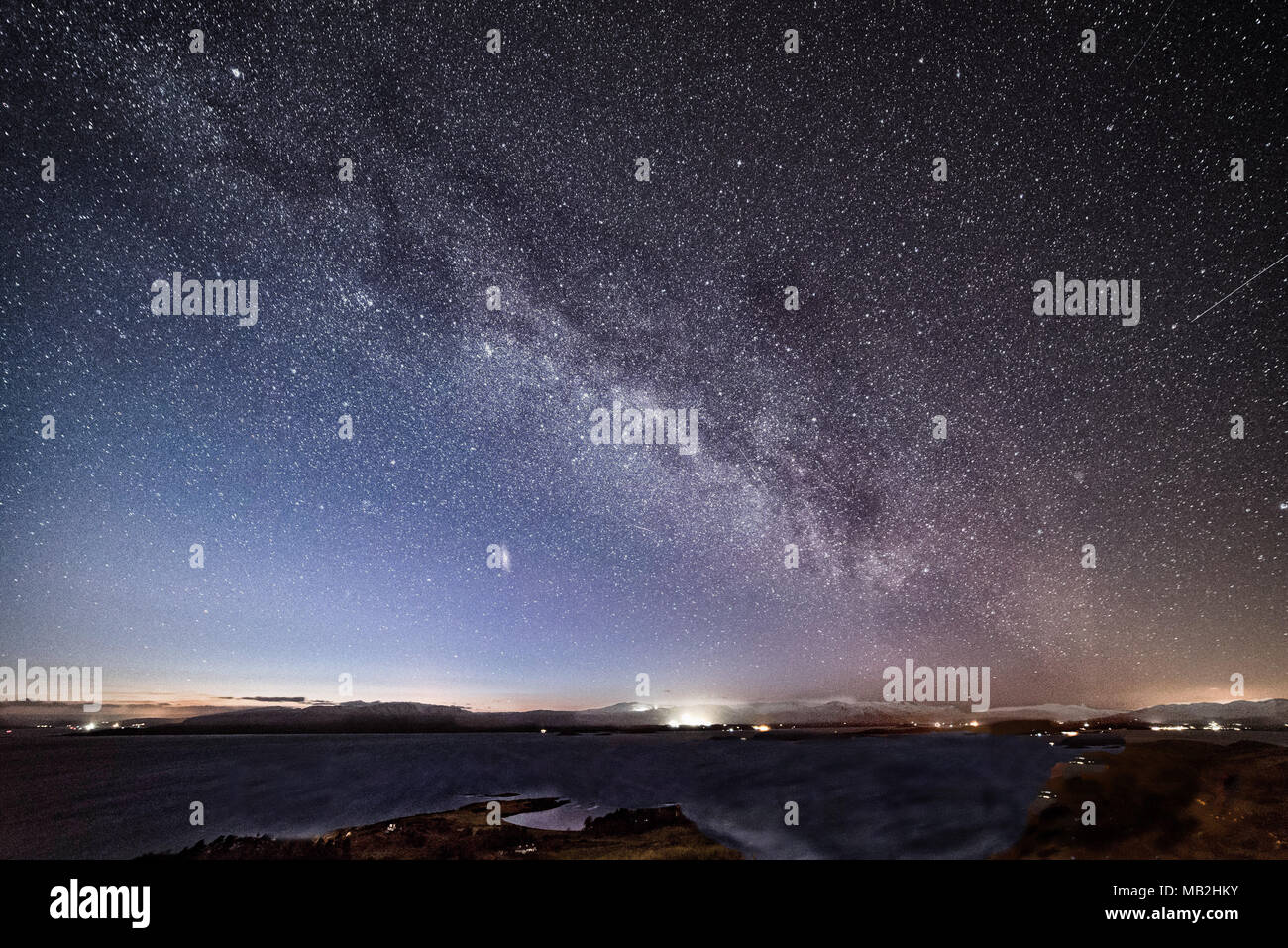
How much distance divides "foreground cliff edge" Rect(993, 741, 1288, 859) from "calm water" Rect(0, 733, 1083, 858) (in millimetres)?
2646

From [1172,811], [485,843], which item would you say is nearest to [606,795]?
[485,843]

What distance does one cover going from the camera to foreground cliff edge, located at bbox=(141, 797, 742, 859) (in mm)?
19500

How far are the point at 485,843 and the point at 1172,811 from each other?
24760 mm

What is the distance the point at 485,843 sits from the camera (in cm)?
2055

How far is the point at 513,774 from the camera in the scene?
56281mm

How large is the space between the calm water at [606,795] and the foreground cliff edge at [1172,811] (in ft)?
8.68

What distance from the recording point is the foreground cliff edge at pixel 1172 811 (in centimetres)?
1745

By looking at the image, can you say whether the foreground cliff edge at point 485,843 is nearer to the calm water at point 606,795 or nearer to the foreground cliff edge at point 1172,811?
the calm water at point 606,795

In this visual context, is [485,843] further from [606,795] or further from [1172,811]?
[1172,811]

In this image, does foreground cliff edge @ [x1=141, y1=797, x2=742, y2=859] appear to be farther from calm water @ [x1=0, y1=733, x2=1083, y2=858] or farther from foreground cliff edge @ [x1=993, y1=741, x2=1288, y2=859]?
foreground cliff edge @ [x1=993, y1=741, x2=1288, y2=859]

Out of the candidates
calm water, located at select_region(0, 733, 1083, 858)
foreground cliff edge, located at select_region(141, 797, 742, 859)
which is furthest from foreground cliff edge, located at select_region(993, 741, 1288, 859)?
foreground cliff edge, located at select_region(141, 797, 742, 859)
